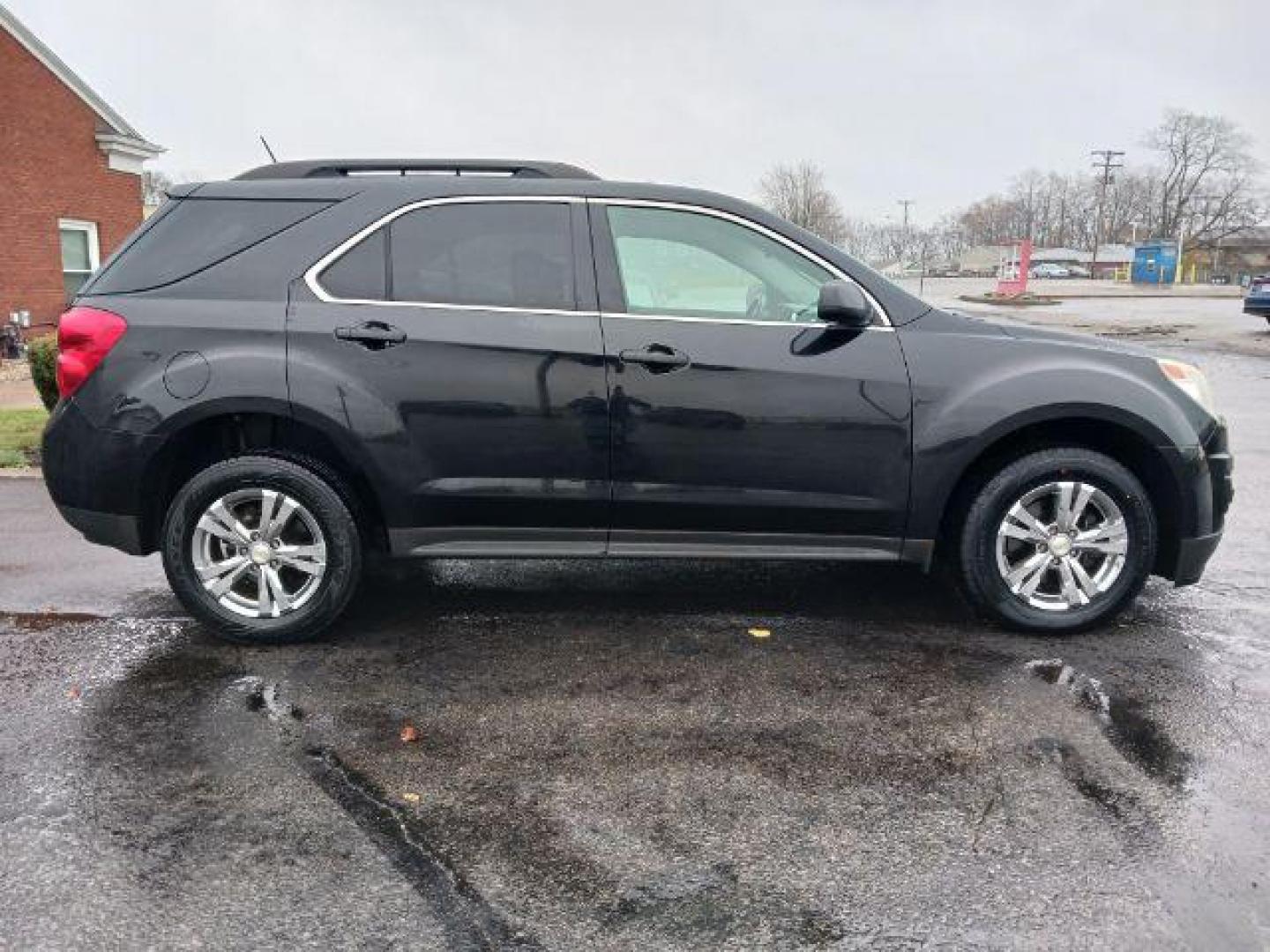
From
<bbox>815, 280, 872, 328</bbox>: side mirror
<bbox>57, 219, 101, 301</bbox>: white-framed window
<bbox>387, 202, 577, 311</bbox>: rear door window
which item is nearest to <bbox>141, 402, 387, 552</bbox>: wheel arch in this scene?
<bbox>387, 202, 577, 311</bbox>: rear door window

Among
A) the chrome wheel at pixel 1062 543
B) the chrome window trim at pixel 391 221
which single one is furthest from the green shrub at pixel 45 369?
the chrome wheel at pixel 1062 543

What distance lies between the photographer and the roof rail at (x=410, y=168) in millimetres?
4445

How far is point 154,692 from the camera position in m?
3.83

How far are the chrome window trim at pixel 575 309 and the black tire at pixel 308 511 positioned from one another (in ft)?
2.39

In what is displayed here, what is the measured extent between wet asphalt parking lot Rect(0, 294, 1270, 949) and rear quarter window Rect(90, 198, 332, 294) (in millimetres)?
1505

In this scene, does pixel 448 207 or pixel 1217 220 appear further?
pixel 1217 220

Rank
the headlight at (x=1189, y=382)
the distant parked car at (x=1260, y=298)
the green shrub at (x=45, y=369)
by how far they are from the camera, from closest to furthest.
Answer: the headlight at (x=1189, y=382) → the green shrub at (x=45, y=369) → the distant parked car at (x=1260, y=298)

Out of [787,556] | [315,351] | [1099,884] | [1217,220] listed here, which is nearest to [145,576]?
[315,351]

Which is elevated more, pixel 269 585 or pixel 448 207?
pixel 448 207

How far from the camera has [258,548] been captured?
4.24 metres

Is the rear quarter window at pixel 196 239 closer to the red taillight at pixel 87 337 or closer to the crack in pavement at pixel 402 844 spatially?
the red taillight at pixel 87 337

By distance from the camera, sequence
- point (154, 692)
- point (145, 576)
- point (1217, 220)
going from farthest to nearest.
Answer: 1. point (1217, 220)
2. point (145, 576)
3. point (154, 692)

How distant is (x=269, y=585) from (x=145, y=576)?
1458 millimetres

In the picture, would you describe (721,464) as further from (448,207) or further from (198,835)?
(198,835)
